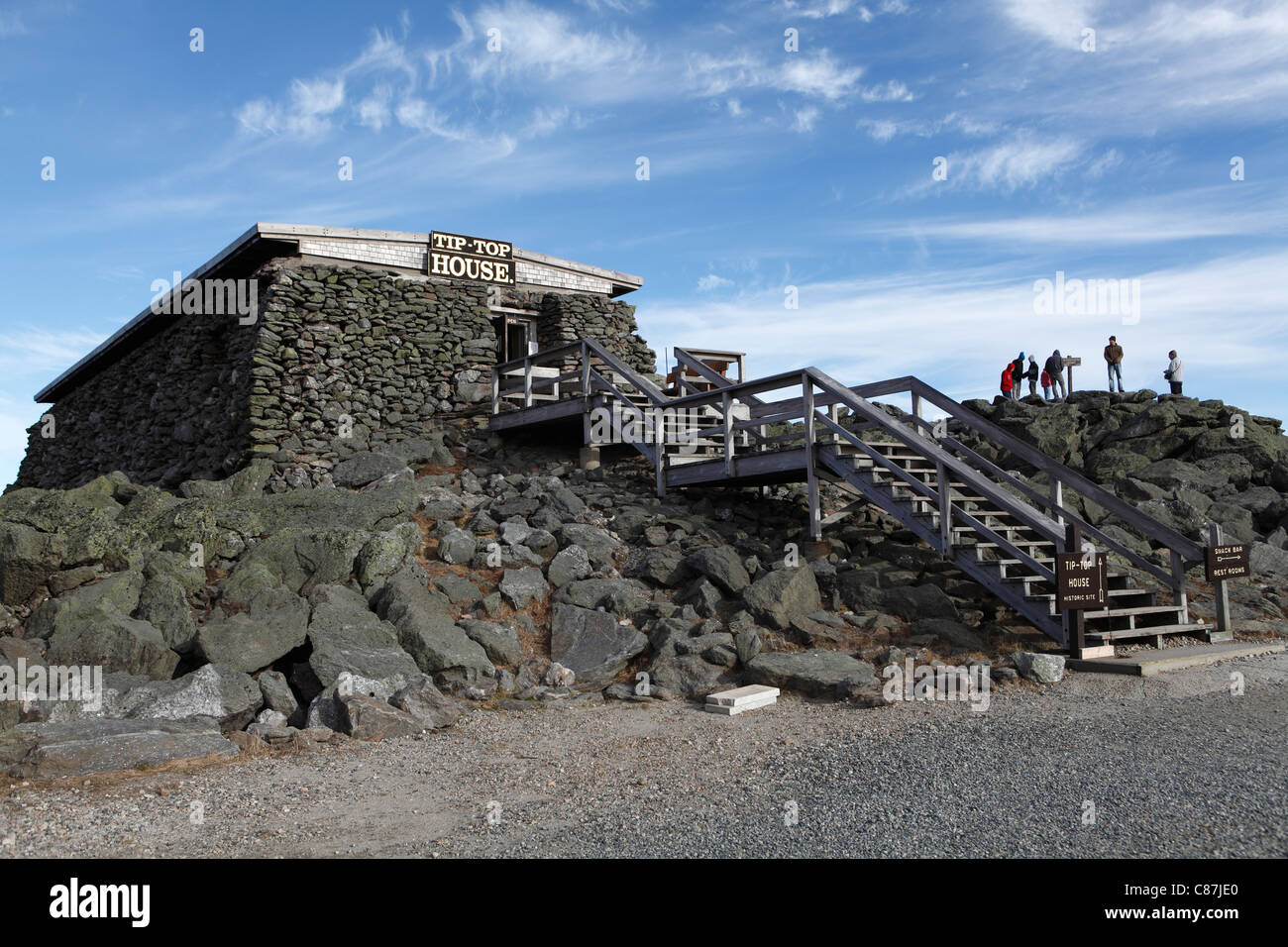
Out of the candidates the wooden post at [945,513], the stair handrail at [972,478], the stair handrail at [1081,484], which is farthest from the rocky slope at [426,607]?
the stair handrail at [1081,484]

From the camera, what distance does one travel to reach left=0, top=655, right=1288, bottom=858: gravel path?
480 centimetres

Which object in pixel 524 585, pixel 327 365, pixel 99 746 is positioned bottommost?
pixel 99 746

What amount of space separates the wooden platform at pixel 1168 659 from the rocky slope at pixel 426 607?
2.63ft

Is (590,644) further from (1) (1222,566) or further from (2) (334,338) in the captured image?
(2) (334,338)

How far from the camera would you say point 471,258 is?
18.1 meters

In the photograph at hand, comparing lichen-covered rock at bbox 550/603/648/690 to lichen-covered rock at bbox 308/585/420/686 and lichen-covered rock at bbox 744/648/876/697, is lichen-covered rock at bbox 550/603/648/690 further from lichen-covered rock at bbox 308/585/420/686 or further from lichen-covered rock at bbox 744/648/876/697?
lichen-covered rock at bbox 308/585/420/686

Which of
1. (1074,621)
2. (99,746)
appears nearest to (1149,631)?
(1074,621)

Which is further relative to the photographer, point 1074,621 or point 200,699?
point 1074,621

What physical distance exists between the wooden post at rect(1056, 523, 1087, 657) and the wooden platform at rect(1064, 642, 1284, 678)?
0.16 m

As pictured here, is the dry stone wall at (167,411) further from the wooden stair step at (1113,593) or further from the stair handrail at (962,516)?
the wooden stair step at (1113,593)

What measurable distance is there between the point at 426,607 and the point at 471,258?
10451 mm
